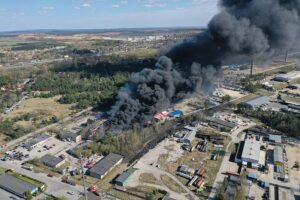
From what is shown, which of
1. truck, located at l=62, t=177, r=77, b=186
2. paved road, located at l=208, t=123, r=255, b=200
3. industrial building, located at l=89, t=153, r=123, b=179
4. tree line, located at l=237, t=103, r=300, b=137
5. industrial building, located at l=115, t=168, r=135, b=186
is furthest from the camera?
tree line, located at l=237, t=103, r=300, b=137

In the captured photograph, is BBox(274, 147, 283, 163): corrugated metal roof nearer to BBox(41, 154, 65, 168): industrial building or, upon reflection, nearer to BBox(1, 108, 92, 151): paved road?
BBox(41, 154, 65, 168): industrial building

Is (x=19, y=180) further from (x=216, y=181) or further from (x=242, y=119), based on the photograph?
(x=242, y=119)

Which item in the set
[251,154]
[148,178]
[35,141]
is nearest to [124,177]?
[148,178]

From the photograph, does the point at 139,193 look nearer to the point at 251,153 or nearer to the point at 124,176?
the point at 124,176

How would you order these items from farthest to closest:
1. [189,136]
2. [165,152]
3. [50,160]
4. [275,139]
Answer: [189,136]
[275,139]
[165,152]
[50,160]

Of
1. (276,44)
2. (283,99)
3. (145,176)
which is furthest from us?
(283,99)

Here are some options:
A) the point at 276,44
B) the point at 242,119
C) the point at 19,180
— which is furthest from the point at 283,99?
the point at 19,180

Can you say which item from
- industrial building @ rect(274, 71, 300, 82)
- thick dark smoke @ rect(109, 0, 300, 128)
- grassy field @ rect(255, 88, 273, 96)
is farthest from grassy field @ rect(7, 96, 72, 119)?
industrial building @ rect(274, 71, 300, 82)
